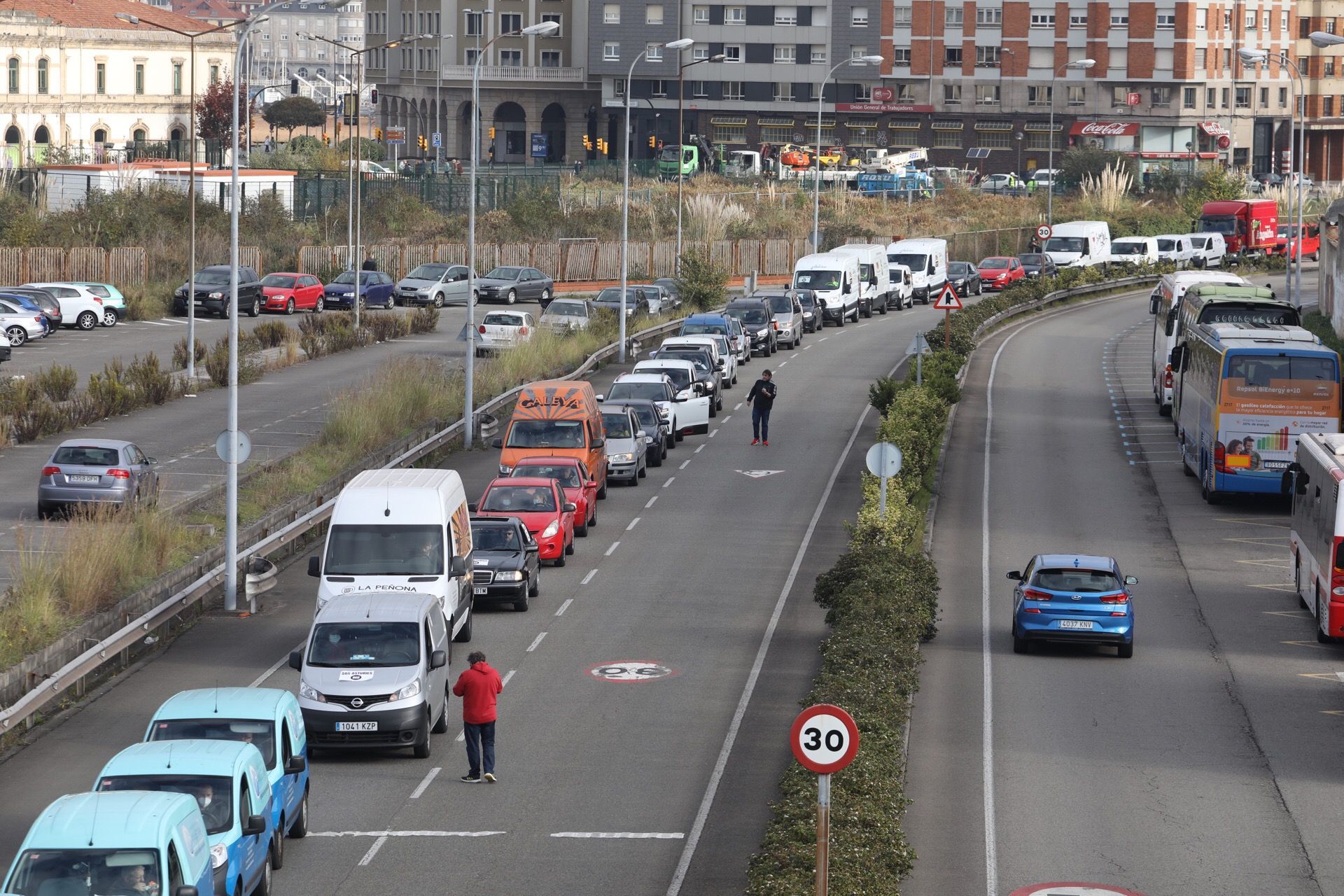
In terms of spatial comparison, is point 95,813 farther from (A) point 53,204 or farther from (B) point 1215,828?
(A) point 53,204

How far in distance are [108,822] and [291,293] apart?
54917 millimetres

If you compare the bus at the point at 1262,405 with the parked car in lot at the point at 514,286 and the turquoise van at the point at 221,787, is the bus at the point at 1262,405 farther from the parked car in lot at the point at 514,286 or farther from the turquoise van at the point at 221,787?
the parked car in lot at the point at 514,286

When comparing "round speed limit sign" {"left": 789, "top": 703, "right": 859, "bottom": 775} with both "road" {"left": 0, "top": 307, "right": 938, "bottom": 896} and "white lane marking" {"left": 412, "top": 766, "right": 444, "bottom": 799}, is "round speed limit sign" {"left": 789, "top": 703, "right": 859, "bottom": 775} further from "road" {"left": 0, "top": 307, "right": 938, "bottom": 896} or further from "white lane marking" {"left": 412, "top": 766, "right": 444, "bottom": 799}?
"white lane marking" {"left": 412, "top": 766, "right": 444, "bottom": 799}

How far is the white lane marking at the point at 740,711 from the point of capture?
17.7 meters

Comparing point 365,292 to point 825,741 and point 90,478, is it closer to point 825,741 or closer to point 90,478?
point 90,478

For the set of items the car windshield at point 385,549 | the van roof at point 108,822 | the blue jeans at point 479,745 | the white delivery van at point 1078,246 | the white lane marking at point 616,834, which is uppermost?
the white delivery van at point 1078,246

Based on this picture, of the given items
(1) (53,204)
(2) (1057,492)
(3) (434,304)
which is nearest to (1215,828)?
(2) (1057,492)

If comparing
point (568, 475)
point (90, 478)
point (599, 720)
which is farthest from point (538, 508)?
point (599, 720)

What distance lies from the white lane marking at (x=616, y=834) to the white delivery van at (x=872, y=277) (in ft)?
171

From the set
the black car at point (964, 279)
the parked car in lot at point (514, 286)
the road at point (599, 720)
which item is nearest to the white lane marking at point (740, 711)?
the road at point (599, 720)

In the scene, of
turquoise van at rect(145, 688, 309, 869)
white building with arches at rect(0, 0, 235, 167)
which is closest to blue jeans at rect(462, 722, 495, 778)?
turquoise van at rect(145, 688, 309, 869)

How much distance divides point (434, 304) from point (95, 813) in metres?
57.0

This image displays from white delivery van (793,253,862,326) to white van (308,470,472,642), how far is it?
42765 mm

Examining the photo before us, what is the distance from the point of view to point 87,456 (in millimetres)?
32969
